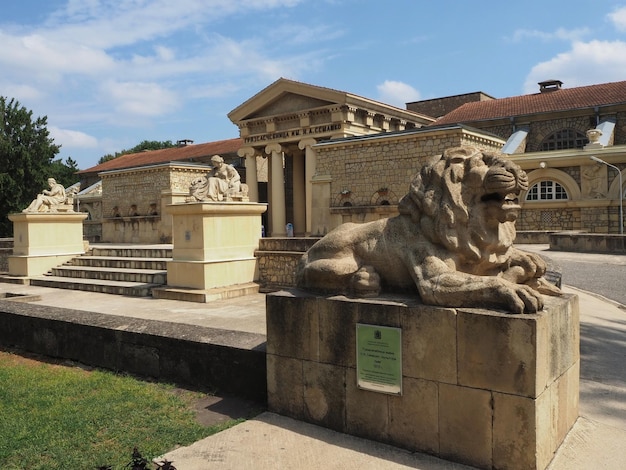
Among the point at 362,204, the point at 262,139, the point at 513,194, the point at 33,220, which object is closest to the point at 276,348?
the point at 513,194

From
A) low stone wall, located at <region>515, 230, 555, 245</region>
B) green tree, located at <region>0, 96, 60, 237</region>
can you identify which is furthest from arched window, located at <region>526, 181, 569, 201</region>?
green tree, located at <region>0, 96, 60, 237</region>

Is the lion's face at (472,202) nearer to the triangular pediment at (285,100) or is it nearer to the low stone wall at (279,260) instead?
the low stone wall at (279,260)

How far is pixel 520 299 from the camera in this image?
3.23m

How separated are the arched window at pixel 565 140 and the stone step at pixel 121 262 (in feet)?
77.6

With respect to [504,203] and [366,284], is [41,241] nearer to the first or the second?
[366,284]

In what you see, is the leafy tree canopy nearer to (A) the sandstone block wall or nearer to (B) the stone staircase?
(A) the sandstone block wall

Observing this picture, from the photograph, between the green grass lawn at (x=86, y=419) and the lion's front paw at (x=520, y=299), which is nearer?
the lion's front paw at (x=520, y=299)

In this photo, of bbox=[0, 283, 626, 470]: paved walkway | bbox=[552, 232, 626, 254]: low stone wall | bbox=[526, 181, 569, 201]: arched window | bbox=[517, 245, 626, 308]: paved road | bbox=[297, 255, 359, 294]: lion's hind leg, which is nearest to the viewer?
bbox=[0, 283, 626, 470]: paved walkway

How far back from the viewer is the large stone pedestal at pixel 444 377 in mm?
3145

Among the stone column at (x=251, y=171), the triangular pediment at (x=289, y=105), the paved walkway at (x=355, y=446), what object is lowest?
the paved walkway at (x=355, y=446)

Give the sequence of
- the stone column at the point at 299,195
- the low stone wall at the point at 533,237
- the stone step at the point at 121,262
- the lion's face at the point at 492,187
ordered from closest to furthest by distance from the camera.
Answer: the lion's face at the point at 492,187, the stone step at the point at 121,262, the low stone wall at the point at 533,237, the stone column at the point at 299,195

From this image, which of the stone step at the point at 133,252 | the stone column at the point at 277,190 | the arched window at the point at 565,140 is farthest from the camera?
the stone column at the point at 277,190

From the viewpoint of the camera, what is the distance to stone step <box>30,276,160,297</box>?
13.3 meters

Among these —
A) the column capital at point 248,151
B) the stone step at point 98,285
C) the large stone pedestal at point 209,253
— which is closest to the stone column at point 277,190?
the column capital at point 248,151
